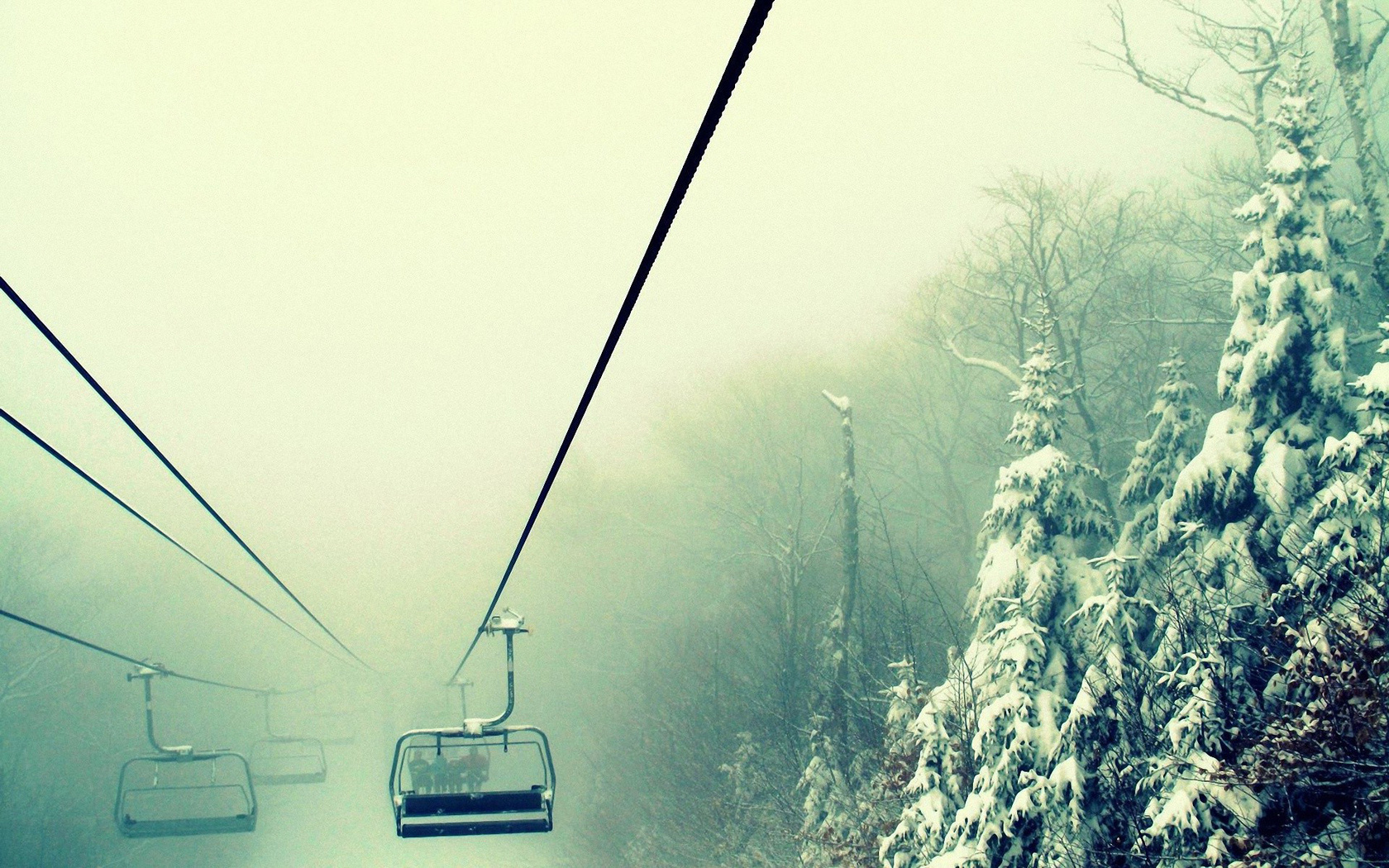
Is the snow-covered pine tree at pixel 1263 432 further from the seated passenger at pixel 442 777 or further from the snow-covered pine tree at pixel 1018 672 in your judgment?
the seated passenger at pixel 442 777

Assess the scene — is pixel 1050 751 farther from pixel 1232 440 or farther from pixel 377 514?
pixel 377 514

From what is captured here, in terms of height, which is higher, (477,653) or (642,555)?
(642,555)

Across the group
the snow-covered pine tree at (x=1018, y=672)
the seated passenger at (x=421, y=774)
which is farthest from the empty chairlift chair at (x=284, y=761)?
the snow-covered pine tree at (x=1018, y=672)

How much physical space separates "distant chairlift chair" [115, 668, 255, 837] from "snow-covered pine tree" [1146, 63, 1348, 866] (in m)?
13.2

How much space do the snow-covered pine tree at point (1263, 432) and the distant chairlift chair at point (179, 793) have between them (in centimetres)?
1316

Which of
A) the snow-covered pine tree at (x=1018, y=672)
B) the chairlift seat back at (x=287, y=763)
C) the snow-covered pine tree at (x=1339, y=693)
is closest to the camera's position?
the snow-covered pine tree at (x=1339, y=693)

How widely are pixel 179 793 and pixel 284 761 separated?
89.1 feet

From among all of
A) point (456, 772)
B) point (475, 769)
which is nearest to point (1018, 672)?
point (475, 769)

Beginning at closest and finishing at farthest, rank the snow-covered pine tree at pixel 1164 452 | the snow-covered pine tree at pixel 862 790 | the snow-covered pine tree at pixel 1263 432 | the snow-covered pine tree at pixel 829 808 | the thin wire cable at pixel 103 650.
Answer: the thin wire cable at pixel 103 650, the snow-covered pine tree at pixel 1263 432, the snow-covered pine tree at pixel 862 790, the snow-covered pine tree at pixel 1164 452, the snow-covered pine tree at pixel 829 808

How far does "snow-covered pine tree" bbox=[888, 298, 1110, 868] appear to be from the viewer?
1109 centimetres

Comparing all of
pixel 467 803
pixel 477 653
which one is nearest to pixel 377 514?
pixel 477 653

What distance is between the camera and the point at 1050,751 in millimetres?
11086

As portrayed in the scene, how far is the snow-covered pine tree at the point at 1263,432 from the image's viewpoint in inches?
444

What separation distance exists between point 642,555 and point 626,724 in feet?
37.7
